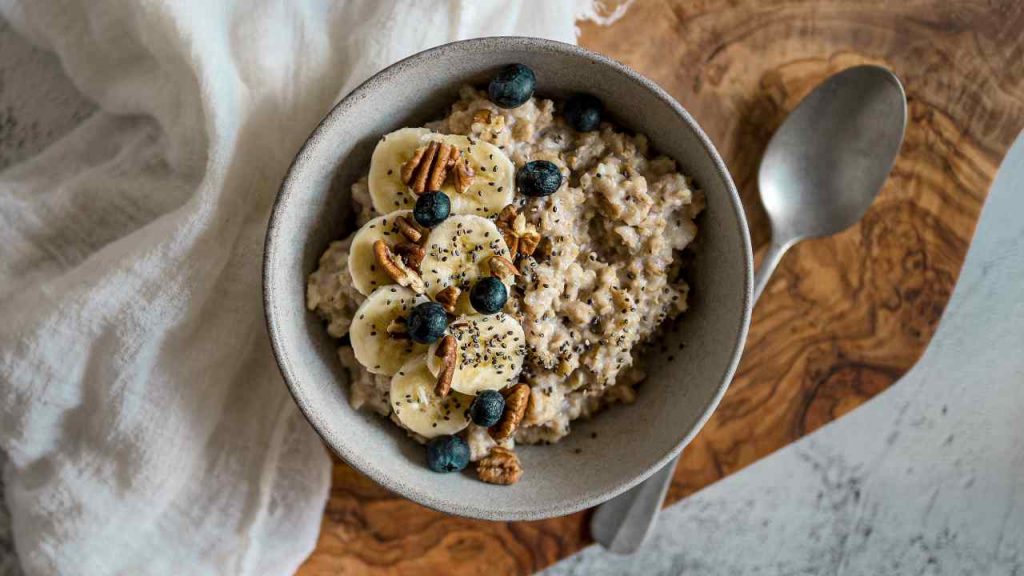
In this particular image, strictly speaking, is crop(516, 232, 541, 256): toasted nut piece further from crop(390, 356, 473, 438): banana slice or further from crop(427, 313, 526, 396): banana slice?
crop(390, 356, 473, 438): banana slice

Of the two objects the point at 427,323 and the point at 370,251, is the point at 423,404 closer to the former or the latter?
the point at 427,323

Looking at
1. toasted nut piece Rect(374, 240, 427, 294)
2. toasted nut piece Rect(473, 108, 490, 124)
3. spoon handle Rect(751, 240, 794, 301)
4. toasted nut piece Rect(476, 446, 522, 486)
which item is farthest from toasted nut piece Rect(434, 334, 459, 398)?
spoon handle Rect(751, 240, 794, 301)

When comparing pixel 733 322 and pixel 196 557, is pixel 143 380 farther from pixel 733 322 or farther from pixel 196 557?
pixel 733 322

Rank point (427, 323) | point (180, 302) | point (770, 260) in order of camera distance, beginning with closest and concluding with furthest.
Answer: point (427, 323), point (180, 302), point (770, 260)

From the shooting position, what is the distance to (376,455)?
5.57ft

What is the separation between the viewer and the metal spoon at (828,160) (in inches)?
77.7

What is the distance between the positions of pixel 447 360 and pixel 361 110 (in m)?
0.50

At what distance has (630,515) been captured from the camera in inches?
79.7

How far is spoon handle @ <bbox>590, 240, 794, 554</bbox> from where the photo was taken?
6.58ft

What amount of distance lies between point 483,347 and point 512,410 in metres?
0.14

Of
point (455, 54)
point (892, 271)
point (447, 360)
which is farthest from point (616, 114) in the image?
point (892, 271)

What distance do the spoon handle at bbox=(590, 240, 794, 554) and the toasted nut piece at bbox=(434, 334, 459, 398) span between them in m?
0.63

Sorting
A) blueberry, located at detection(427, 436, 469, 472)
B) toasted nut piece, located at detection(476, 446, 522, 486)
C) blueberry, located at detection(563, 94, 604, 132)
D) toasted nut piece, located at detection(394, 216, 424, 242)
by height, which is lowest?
toasted nut piece, located at detection(476, 446, 522, 486)

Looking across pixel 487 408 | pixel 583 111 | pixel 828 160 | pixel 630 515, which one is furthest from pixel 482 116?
pixel 630 515
